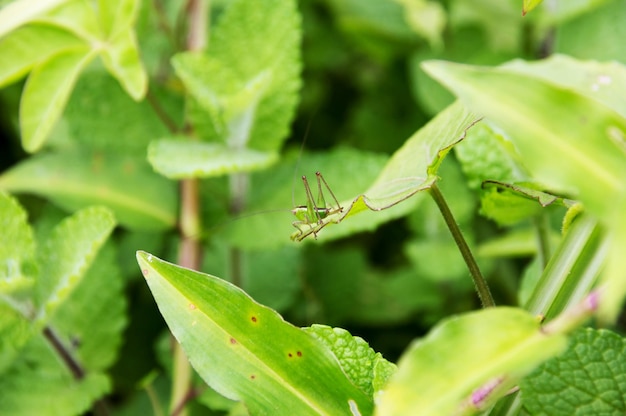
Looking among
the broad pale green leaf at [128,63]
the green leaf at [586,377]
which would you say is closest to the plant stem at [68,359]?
the broad pale green leaf at [128,63]

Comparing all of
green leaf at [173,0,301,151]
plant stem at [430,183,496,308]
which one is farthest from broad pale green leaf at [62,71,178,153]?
plant stem at [430,183,496,308]

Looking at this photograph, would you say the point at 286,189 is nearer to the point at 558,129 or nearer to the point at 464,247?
the point at 464,247

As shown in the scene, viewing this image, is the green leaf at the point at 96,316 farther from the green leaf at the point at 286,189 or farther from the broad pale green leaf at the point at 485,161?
the broad pale green leaf at the point at 485,161

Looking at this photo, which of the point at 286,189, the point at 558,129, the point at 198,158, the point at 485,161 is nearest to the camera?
the point at 558,129

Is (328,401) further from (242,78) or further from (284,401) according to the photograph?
(242,78)

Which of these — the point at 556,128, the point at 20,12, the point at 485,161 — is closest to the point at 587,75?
the point at 556,128

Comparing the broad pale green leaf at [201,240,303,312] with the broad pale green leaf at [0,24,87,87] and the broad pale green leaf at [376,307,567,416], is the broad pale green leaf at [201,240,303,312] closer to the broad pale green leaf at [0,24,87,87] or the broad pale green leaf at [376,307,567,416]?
the broad pale green leaf at [0,24,87,87]
